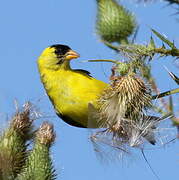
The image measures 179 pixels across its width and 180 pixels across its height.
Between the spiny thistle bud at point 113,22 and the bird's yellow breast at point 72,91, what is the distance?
484 millimetres

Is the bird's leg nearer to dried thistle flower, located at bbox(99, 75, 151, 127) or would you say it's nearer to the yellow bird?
dried thistle flower, located at bbox(99, 75, 151, 127)

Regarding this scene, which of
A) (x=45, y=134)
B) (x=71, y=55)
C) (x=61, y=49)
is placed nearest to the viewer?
(x=45, y=134)

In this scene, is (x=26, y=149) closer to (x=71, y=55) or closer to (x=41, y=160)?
(x=41, y=160)

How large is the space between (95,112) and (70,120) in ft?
8.11

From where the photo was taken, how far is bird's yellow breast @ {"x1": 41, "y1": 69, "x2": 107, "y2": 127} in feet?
16.1

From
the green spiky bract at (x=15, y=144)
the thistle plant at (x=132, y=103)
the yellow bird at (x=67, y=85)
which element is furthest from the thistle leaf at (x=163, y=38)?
the yellow bird at (x=67, y=85)

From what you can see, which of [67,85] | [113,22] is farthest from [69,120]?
[113,22]

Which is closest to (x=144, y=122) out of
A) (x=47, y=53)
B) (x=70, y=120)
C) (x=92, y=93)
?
(x=92, y=93)

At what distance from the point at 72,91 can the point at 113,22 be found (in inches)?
31.6

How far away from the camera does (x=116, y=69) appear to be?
9.46 ft

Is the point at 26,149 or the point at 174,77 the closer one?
the point at 174,77

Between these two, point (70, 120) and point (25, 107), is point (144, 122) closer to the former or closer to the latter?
point (25, 107)

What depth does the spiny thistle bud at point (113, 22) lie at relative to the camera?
4840mm

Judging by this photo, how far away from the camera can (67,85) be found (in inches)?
200
